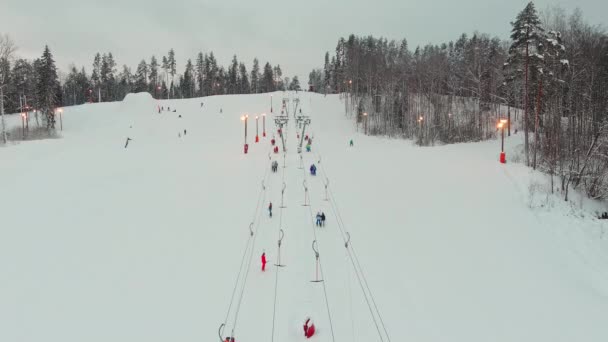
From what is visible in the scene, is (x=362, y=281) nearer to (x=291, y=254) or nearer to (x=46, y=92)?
(x=291, y=254)

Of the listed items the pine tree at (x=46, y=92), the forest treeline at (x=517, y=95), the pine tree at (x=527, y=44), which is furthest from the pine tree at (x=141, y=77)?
the pine tree at (x=527, y=44)

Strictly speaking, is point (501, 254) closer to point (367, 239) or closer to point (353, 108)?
point (367, 239)

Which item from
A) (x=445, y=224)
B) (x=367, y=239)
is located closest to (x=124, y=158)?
(x=367, y=239)

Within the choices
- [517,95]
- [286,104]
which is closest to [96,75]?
[286,104]

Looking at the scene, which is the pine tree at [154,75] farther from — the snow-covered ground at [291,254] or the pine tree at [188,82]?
the snow-covered ground at [291,254]

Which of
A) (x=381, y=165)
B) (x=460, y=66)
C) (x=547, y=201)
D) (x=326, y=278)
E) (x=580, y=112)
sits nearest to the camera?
(x=326, y=278)

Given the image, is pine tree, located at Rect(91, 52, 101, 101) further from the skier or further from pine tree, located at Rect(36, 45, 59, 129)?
the skier
